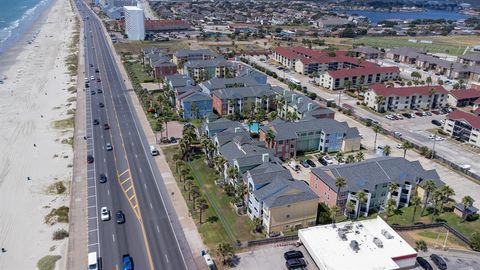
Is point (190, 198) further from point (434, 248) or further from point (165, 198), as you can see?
point (434, 248)

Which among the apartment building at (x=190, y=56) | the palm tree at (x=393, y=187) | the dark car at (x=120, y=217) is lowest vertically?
the dark car at (x=120, y=217)

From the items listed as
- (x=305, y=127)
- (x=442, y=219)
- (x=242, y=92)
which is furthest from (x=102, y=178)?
(x=442, y=219)

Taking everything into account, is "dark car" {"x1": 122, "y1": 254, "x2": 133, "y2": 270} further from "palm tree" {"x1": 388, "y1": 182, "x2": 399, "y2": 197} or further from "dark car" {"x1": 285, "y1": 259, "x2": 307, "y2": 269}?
"palm tree" {"x1": 388, "y1": 182, "x2": 399, "y2": 197}

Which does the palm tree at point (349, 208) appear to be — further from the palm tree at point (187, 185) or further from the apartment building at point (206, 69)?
the apartment building at point (206, 69)

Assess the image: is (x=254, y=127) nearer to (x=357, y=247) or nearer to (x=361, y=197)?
(x=361, y=197)

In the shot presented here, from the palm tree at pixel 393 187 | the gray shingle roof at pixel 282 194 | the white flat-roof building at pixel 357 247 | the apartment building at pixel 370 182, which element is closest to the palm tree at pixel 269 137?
the apartment building at pixel 370 182

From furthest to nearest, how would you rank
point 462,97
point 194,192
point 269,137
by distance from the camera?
point 462,97 → point 269,137 → point 194,192

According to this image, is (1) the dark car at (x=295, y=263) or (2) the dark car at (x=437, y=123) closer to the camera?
(1) the dark car at (x=295, y=263)
